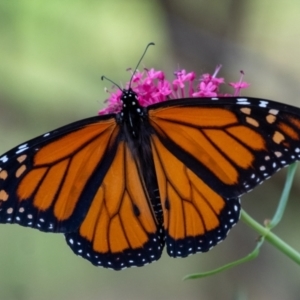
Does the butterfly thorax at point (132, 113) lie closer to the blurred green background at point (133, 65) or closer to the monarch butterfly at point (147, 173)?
the monarch butterfly at point (147, 173)

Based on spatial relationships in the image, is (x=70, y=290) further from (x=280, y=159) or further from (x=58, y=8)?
(x=280, y=159)

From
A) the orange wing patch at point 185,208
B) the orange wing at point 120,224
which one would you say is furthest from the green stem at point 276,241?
the orange wing at point 120,224

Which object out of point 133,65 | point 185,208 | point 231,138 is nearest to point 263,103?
point 231,138

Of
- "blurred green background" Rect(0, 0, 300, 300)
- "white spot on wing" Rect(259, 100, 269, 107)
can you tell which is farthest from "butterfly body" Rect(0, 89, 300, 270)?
"blurred green background" Rect(0, 0, 300, 300)

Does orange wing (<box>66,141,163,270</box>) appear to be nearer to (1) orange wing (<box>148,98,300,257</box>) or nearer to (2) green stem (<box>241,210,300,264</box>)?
(1) orange wing (<box>148,98,300,257</box>)

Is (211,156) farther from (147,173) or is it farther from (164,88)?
(164,88)

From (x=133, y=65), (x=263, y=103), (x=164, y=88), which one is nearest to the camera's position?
(x=263, y=103)

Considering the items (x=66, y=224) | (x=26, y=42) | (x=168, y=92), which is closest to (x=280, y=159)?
(x=168, y=92)
